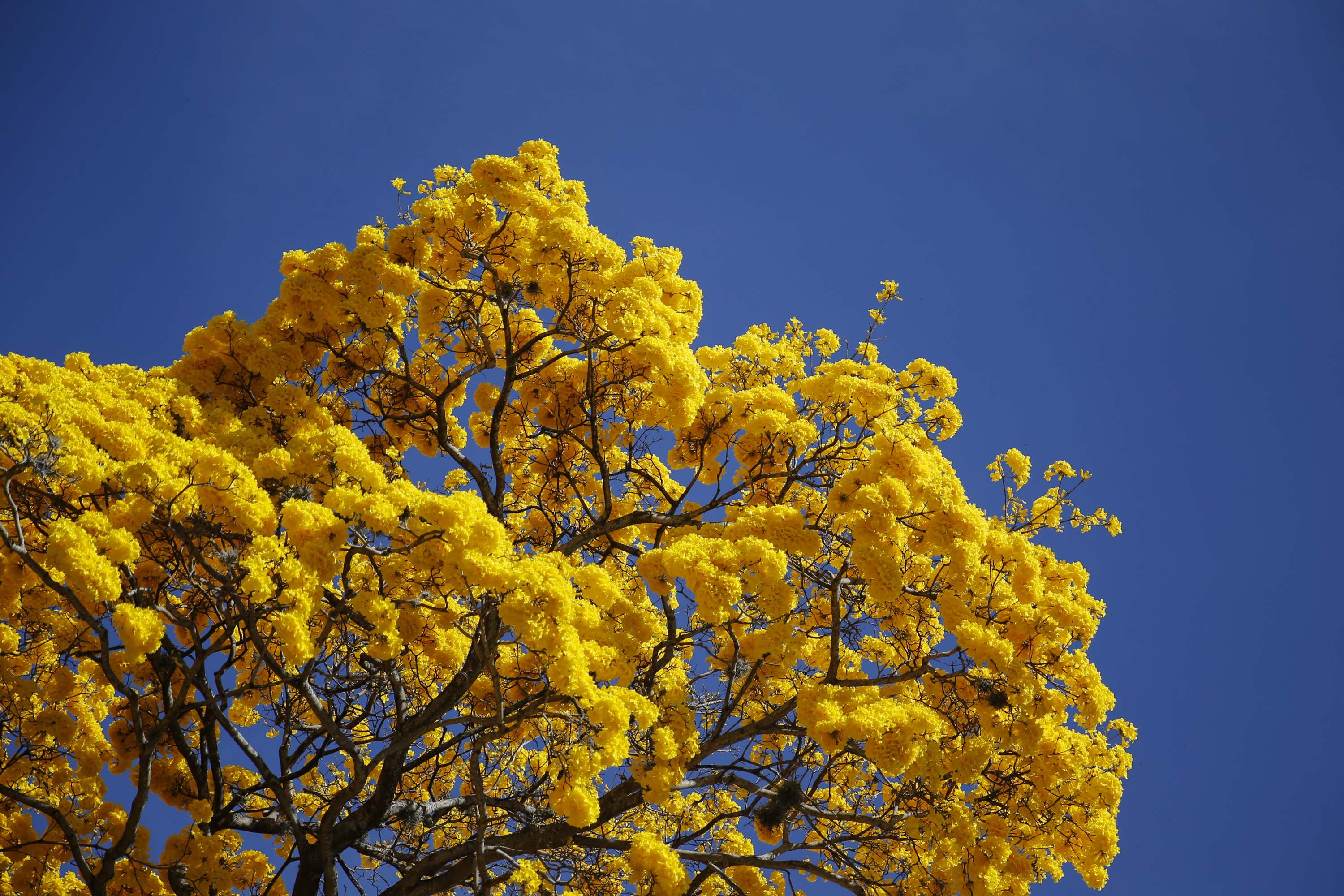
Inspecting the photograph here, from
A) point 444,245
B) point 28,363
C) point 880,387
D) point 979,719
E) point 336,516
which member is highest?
point 444,245

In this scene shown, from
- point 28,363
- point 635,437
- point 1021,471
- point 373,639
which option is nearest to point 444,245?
point 635,437

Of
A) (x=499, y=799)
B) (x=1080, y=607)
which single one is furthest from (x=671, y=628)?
(x=1080, y=607)

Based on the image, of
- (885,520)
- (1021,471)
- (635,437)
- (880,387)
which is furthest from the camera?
(635,437)

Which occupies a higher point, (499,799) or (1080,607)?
(1080,607)

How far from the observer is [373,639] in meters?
7.37

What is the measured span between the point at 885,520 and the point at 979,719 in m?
1.91

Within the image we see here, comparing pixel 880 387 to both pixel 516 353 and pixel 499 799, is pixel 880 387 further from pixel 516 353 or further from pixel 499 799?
pixel 499 799

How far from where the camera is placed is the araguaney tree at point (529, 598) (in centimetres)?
715

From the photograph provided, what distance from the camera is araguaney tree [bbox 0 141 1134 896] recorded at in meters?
7.15

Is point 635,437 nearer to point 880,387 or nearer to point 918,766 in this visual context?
point 880,387

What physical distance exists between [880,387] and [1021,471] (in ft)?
6.35

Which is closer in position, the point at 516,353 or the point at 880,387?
the point at 880,387

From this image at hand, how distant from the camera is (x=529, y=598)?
679cm

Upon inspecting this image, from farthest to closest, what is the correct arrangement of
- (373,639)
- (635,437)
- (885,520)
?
(635,437), (885,520), (373,639)
